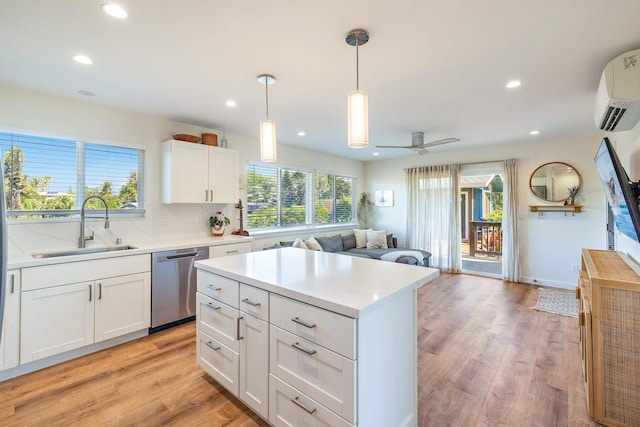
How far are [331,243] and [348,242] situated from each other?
61 centimetres

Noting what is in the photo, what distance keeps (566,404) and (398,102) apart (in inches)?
113

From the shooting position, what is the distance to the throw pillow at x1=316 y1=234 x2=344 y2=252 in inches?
212

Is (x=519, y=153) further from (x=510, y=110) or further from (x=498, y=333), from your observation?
(x=498, y=333)

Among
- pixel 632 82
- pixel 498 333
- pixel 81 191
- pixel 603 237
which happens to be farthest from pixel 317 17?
pixel 603 237

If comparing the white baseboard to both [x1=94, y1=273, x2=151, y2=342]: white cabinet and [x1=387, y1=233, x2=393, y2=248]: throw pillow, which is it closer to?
[x1=387, y1=233, x2=393, y2=248]: throw pillow

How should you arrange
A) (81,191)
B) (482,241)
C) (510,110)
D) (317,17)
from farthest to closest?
(482,241)
(510,110)
(81,191)
(317,17)

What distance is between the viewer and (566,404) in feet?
6.70

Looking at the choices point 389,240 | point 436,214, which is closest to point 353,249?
point 389,240

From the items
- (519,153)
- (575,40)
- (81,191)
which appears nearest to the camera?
(575,40)

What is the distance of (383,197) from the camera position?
6879 mm

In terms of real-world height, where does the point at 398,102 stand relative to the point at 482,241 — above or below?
above

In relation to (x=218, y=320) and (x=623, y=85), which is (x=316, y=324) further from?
(x=623, y=85)

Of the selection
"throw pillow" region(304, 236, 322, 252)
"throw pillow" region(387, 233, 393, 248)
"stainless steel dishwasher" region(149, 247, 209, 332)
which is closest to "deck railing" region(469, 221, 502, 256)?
"throw pillow" region(387, 233, 393, 248)

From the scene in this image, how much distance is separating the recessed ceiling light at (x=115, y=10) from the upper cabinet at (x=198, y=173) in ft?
6.05
